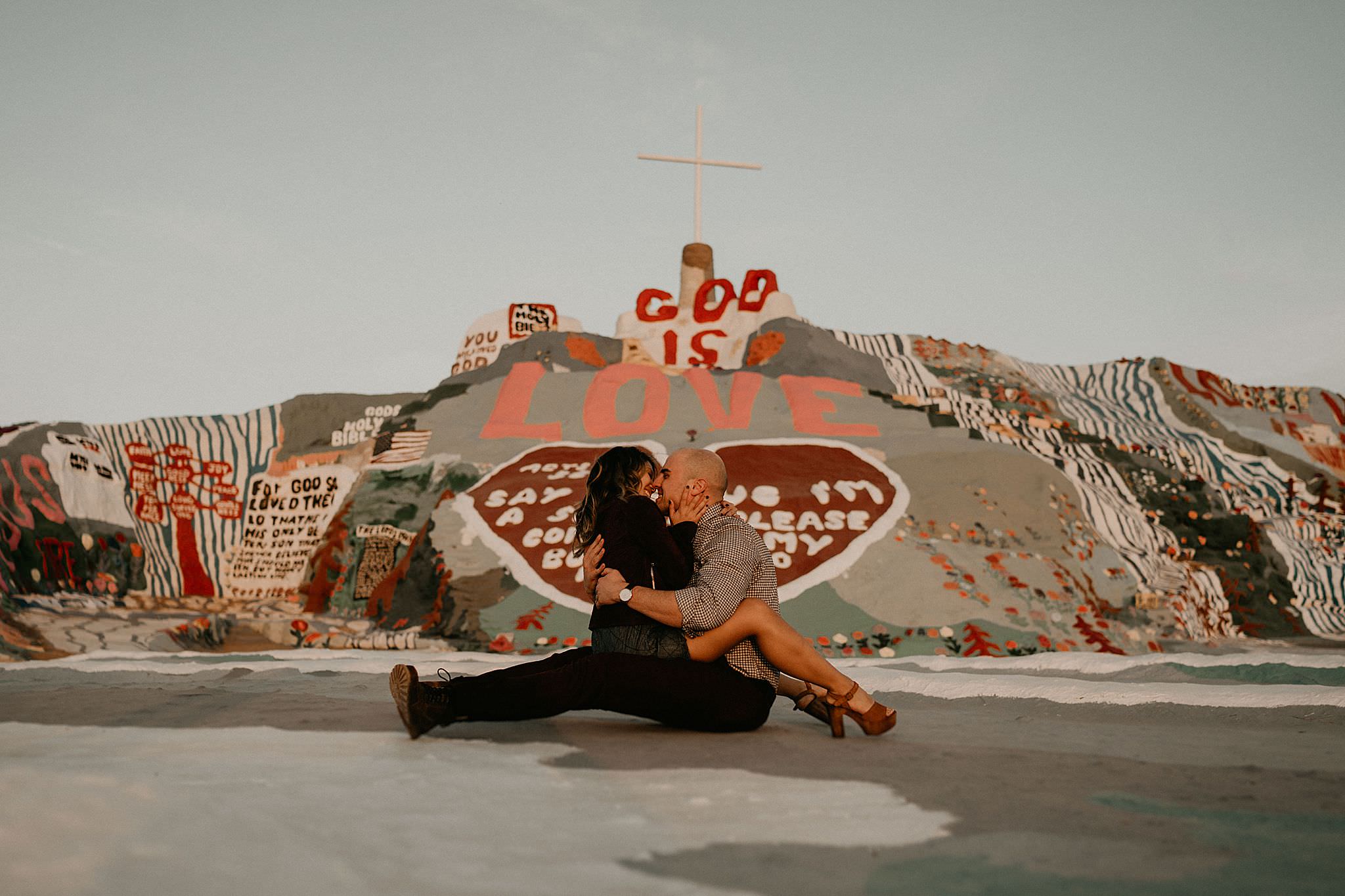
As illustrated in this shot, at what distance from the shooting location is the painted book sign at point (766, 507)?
584cm

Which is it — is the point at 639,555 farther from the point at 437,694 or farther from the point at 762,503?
the point at 762,503

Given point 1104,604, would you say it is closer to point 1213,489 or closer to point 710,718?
point 1213,489

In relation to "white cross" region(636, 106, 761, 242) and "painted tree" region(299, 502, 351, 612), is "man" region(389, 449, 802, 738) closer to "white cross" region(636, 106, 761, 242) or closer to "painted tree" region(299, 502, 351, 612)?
"painted tree" region(299, 502, 351, 612)

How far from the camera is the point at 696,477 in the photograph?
2.88 m

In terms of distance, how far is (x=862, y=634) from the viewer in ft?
17.6

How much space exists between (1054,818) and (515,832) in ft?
2.96

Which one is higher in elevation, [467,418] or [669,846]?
[467,418]

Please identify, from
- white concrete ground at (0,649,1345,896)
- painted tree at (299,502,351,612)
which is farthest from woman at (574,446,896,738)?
painted tree at (299,502,351,612)

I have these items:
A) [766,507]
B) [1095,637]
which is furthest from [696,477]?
[1095,637]

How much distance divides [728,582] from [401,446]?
593 cm

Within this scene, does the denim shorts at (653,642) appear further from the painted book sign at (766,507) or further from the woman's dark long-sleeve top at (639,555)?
the painted book sign at (766,507)

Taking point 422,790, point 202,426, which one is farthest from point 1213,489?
point 202,426

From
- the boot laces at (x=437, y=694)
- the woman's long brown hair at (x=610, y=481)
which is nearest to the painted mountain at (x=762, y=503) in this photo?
the woman's long brown hair at (x=610, y=481)

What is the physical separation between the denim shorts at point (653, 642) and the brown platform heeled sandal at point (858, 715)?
0.41 meters
